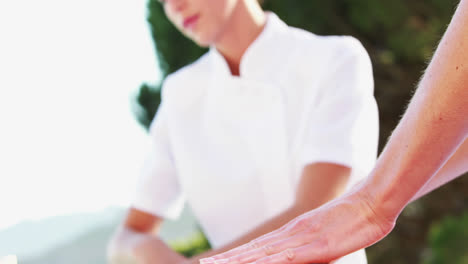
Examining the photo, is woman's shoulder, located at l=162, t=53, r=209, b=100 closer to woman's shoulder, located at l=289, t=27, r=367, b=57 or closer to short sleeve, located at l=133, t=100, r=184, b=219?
short sleeve, located at l=133, t=100, r=184, b=219

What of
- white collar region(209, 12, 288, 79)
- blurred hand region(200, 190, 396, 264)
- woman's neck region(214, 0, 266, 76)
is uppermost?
blurred hand region(200, 190, 396, 264)

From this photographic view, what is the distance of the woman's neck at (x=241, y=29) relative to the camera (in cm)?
89

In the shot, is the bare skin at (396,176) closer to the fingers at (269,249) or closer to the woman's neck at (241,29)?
the fingers at (269,249)

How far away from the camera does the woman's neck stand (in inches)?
35.1

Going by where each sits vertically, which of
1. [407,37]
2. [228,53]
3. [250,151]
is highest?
[228,53]

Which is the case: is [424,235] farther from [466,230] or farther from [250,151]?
[250,151]

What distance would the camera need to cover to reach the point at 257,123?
0.90 m

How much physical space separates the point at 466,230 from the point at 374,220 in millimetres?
1934

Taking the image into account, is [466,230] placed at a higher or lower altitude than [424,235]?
higher

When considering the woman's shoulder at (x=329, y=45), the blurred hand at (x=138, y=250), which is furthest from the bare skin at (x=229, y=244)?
the woman's shoulder at (x=329, y=45)

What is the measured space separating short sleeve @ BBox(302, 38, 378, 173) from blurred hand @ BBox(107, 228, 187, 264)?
0.29 meters

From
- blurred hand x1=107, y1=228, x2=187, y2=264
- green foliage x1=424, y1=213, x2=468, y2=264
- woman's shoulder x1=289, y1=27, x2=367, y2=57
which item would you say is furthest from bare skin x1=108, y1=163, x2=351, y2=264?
green foliage x1=424, y1=213, x2=468, y2=264

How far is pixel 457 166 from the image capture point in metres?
0.59

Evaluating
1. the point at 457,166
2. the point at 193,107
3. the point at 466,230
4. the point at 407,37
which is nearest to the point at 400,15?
the point at 407,37
